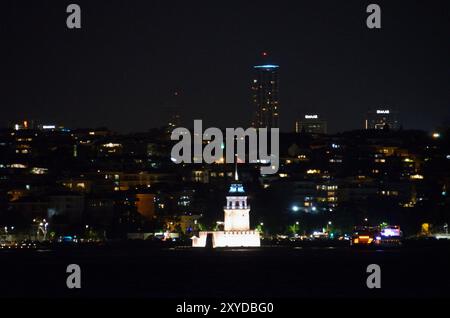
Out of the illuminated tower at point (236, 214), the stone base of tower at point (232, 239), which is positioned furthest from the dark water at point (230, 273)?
the illuminated tower at point (236, 214)

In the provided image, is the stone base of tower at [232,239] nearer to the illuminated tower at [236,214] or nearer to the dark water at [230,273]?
the illuminated tower at [236,214]

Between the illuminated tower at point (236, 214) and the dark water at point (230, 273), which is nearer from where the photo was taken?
the dark water at point (230, 273)

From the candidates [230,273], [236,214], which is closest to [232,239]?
[236,214]

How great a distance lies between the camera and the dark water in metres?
68.9

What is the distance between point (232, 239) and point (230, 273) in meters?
42.3

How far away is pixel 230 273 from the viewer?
8200cm

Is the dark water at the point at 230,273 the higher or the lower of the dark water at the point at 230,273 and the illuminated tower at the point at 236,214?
the lower

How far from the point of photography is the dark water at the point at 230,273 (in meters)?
68.9

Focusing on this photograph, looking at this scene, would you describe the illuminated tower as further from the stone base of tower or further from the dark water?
the dark water

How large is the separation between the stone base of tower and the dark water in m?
8.27

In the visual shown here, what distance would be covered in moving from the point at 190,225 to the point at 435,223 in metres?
21.6

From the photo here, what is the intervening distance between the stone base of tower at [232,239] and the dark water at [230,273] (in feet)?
27.1

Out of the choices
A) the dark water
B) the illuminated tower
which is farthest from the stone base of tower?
the dark water

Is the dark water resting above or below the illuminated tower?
below
